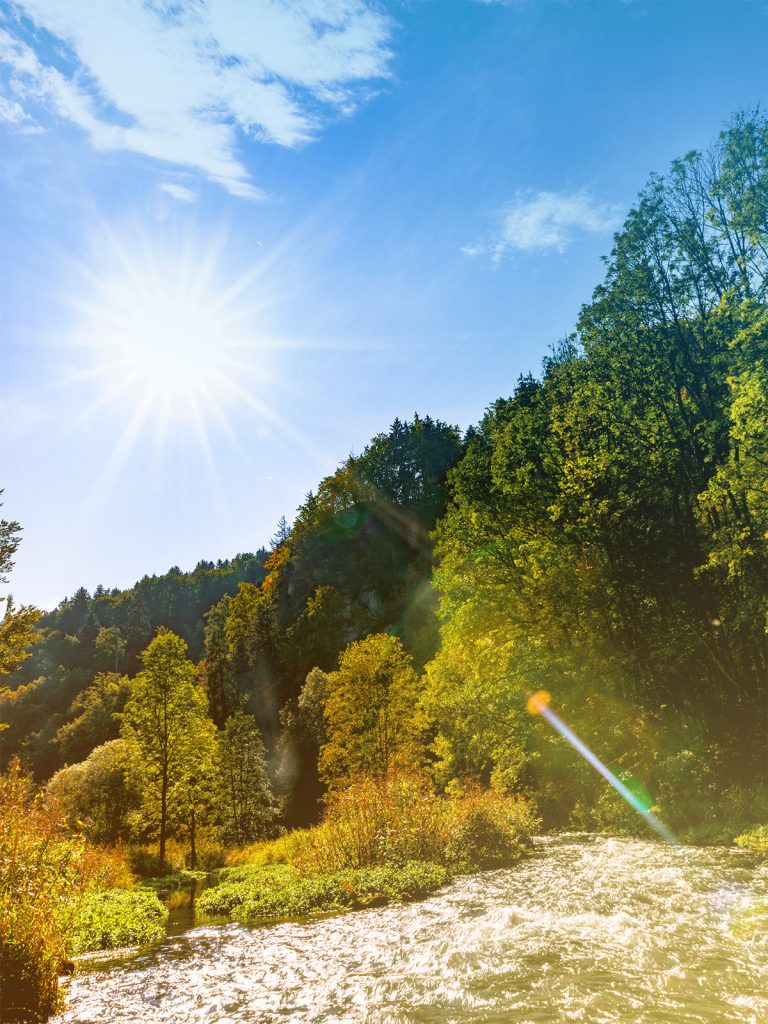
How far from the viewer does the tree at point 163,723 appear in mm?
40438

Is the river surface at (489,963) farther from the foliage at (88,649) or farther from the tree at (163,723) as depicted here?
→ the foliage at (88,649)

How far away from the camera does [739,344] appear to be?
1961cm

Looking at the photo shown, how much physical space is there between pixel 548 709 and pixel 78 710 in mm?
128209

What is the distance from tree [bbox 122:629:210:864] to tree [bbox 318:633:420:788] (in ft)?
31.0

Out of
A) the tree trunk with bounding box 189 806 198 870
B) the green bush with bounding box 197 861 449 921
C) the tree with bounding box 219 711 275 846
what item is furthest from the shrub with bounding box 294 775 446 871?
the tree with bounding box 219 711 275 846

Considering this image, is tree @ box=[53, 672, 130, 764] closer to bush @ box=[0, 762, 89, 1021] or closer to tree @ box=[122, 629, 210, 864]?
tree @ box=[122, 629, 210, 864]

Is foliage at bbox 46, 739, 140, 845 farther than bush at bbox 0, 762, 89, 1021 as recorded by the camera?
Yes

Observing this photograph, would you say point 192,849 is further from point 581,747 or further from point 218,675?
point 218,675

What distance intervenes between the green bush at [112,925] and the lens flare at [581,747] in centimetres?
1926

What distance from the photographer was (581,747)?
1224 inches

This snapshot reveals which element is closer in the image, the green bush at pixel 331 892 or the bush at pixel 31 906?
the bush at pixel 31 906

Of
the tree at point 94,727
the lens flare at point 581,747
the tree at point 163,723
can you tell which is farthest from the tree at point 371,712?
the tree at point 94,727

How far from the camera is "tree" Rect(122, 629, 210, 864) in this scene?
40.4m

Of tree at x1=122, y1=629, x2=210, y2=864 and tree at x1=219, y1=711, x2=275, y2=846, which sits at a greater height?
tree at x1=122, y1=629, x2=210, y2=864
